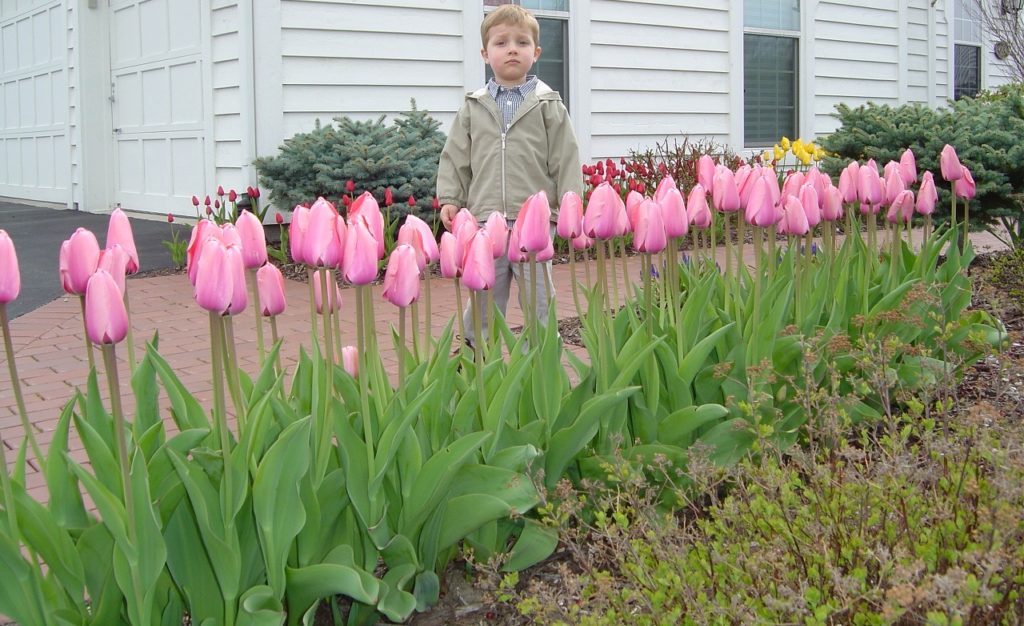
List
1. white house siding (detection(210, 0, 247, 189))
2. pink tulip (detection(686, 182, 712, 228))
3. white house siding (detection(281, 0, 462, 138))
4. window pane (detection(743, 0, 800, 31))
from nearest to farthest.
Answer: pink tulip (detection(686, 182, 712, 228)) → white house siding (detection(210, 0, 247, 189)) → white house siding (detection(281, 0, 462, 138)) → window pane (detection(743, 0, 800, 31))

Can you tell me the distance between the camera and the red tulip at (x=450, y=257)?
7.83 feet

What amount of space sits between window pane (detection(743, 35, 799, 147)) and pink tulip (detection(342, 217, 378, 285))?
34.8 ft

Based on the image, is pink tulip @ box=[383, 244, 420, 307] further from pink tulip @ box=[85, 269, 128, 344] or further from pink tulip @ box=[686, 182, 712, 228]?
pink tulip @ box=[686, 182, 712, 228]

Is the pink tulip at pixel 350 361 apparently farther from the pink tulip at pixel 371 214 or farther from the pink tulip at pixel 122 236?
the pink tulip at pixel 122 236

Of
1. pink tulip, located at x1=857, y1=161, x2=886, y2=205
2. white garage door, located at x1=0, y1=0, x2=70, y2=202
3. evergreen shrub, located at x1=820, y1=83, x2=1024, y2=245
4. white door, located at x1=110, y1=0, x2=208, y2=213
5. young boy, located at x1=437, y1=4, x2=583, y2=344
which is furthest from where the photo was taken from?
white garage door, located at x1=0, y1=0, x2=70, y2=202

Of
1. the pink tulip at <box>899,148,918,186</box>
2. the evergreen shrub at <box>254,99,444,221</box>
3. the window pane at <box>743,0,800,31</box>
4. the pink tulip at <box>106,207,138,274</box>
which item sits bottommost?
the pink tulip at <box>106,207,138,274</box>

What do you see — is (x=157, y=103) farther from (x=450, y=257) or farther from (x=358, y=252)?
(x=358, y=252)

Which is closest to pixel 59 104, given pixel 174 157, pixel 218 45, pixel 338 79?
pixel 174 157

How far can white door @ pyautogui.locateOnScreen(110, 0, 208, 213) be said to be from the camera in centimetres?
938

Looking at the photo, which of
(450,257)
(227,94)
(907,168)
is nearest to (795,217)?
(907,168)

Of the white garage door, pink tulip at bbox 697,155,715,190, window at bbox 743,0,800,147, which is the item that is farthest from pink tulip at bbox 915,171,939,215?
the white garage door

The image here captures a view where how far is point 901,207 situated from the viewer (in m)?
3.79

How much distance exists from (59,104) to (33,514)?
38.3ft

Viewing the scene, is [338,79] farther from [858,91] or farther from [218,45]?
[858,91]
